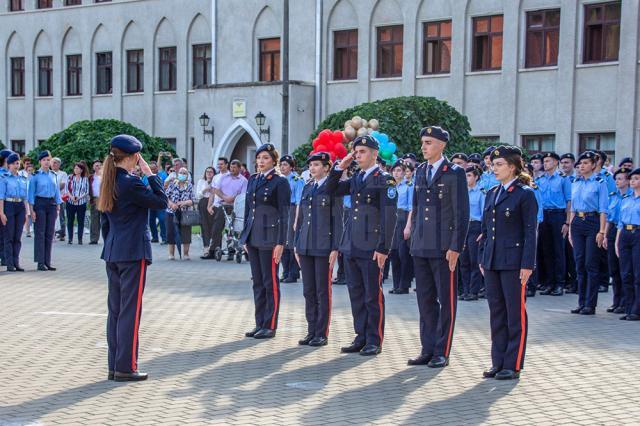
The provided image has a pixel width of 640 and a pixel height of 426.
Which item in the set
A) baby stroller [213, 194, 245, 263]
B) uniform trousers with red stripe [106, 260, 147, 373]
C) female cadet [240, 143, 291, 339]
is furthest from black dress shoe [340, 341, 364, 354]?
baby stroller [213, 194, 245, 263]

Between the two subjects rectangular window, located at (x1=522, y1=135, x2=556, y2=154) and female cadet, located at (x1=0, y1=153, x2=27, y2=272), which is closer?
female cadet, located at (x1=0, y1=153, x2=27, y2=272)

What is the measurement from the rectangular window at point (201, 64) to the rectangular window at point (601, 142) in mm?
16230

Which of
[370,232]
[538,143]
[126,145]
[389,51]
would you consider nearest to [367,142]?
[370,232]

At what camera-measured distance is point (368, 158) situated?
10172 millimetres

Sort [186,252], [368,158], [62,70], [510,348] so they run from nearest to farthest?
[510,348]
[368,158]
[186,252]
[62,70]

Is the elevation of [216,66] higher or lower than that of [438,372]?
higher

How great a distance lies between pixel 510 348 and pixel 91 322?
17.1ft

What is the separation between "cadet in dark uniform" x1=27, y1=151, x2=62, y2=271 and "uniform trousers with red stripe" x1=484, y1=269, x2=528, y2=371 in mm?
10952

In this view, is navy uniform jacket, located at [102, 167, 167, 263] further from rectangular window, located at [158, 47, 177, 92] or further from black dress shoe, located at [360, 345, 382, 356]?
rectangular window, located at [158, 47, 177, 92]

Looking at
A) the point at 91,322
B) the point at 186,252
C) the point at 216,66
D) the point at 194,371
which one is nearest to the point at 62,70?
the point at 216,66

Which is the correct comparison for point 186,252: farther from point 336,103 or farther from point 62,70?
point 62,70

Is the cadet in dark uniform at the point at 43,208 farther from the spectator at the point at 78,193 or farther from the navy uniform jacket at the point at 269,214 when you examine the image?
the navy uniform jacket at the point at 269,214

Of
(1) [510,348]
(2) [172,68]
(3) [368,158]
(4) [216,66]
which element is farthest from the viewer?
(2) [172,68]

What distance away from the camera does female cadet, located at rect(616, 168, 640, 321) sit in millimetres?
12961
